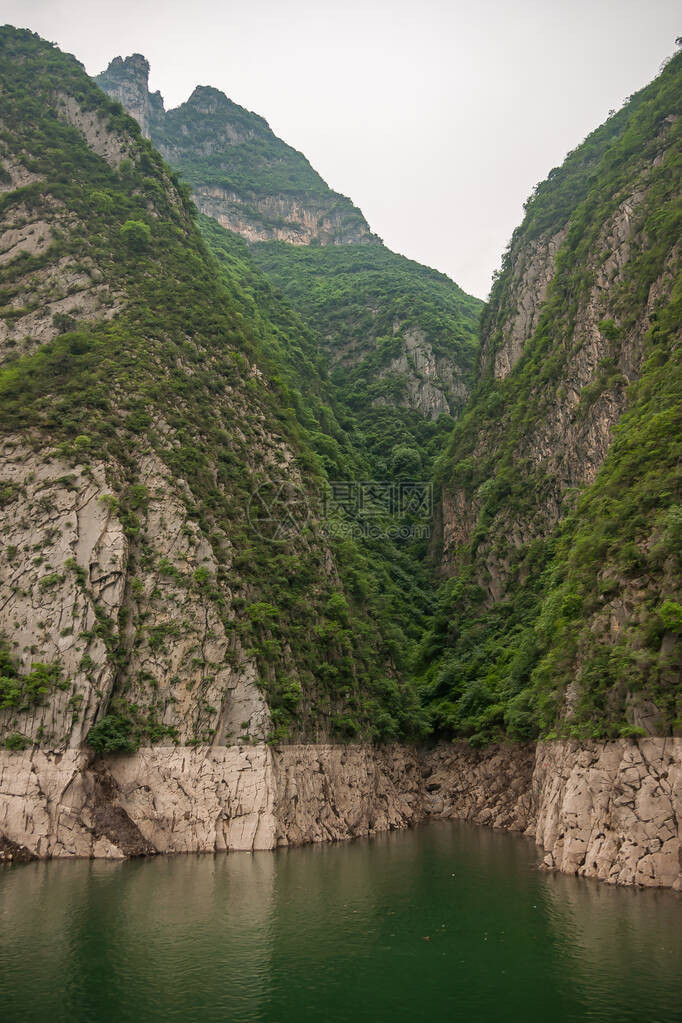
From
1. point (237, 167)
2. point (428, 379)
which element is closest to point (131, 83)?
point (237, 167)

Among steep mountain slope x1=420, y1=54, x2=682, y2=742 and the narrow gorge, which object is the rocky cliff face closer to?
the narrow gorge

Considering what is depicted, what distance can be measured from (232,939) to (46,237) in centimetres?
5847

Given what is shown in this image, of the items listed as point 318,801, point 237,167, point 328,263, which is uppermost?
point 237,167

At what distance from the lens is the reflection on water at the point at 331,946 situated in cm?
1673

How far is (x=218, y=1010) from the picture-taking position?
54.4ft

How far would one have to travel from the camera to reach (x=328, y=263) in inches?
5881

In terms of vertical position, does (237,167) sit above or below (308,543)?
above

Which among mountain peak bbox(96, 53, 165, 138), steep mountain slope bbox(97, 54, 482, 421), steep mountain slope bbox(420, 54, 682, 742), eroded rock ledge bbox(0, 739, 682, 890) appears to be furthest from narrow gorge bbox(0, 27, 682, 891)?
mountain peak bbox(96, 53, 165, 138)

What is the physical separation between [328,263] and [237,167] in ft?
144

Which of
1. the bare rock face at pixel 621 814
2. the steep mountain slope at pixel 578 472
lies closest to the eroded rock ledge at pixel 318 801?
the bare rock face at pixel 621 814

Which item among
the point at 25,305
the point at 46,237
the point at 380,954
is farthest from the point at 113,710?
the point at 46,237

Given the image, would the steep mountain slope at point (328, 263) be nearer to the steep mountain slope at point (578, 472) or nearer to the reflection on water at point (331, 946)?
the steep mountain slope at point (578, 472)

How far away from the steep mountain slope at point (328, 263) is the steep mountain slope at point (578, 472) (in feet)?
47.9

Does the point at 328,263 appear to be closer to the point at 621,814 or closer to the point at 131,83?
the point at 131,83
